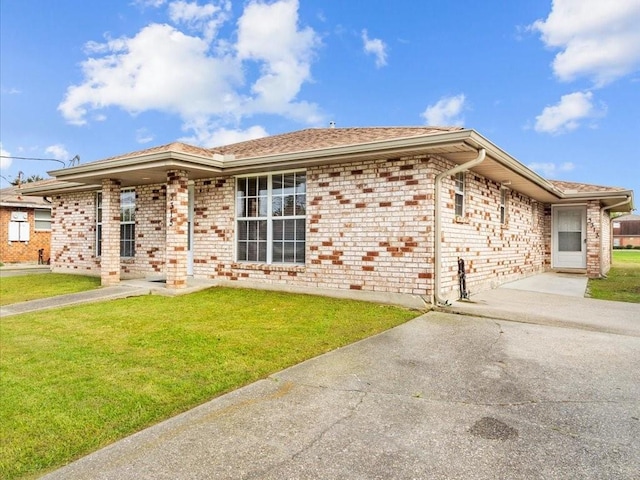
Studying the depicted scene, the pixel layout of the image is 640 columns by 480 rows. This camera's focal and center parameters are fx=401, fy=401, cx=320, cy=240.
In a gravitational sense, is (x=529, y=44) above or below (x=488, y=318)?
above

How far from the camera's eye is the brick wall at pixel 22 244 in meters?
22.1

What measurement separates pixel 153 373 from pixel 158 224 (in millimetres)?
8007

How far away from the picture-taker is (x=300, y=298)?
27.2 feet

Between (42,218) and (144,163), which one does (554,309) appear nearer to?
(144,163)

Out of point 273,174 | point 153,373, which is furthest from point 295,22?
point 153,373

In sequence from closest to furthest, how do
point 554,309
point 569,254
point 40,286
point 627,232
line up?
point 554,309, point 40,286, point 569,254, point 627,232

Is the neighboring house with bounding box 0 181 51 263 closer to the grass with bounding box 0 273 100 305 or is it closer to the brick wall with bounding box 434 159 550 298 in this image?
the grass with bounding box 0 273 100 305

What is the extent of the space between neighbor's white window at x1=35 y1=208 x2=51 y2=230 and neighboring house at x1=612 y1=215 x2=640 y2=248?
201 feet

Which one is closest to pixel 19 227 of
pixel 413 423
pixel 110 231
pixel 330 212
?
pixel 110 231

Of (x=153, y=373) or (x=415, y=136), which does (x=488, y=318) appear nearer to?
(x=415, y=136)

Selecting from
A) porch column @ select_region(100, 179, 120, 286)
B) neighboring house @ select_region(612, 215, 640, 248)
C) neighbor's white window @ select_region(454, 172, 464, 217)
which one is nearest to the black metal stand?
neighbor's white window @ select_region(454, 172, 464, 217)

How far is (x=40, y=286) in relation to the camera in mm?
11320

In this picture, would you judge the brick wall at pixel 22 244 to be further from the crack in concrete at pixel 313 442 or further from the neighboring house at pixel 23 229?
the crack in concrete at pixel 313 442

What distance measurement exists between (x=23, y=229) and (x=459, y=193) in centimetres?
2441
